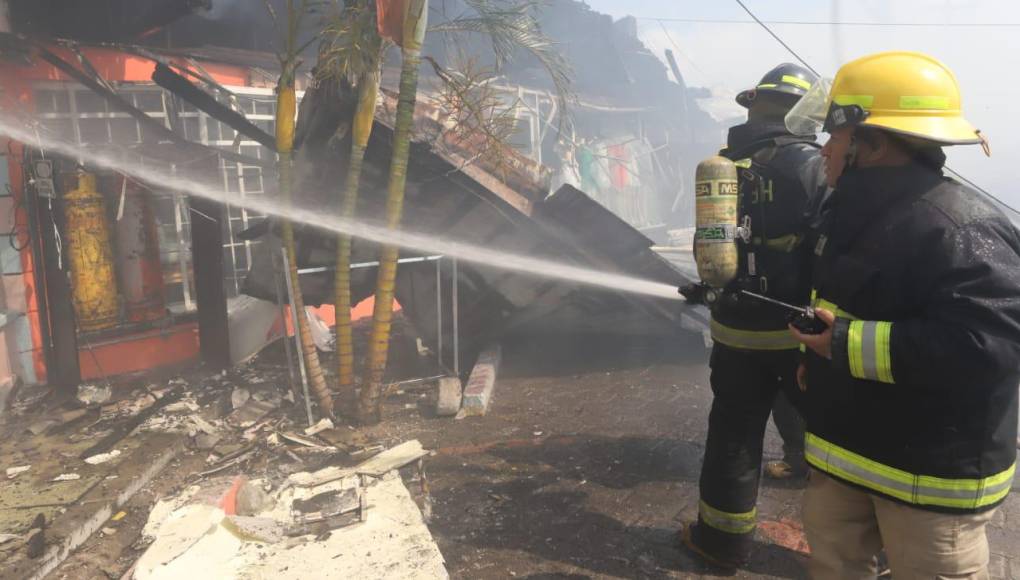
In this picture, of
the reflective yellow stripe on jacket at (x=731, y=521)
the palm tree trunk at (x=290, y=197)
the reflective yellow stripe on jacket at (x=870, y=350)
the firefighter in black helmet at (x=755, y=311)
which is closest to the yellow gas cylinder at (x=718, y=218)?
the firefighter in black helmet at (x=755, y=311)

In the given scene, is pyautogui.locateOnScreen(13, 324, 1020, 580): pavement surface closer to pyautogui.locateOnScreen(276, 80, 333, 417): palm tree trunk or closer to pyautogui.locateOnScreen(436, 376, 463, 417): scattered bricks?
pyautogui.locateOnScreen(436, 376, 463, 417): scattered bricks

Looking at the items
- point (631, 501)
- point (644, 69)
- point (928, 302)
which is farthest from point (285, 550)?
point (644, 69)

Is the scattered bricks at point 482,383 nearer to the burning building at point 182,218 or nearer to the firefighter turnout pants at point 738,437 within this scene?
the burning building at point 182,218

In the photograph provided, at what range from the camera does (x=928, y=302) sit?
5.91 feet

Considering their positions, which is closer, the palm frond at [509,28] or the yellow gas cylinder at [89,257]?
the palm frond at [509,28]

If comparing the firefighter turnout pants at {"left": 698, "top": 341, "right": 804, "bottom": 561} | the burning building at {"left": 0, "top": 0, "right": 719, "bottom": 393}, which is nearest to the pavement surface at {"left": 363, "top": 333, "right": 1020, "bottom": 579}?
the firefighter turnout pants at {"left": 698, "top": 341, "right": 804, "bottom": 561}

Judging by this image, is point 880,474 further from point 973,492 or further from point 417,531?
point 417,531

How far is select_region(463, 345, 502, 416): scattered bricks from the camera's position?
600 cm

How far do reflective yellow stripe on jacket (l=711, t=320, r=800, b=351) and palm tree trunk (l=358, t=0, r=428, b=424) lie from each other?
312 cm

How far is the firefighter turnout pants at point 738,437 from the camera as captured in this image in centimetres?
311

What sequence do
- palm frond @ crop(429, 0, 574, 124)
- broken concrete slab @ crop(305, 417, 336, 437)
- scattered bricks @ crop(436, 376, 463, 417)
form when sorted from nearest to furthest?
broken concrete slab @ crop(305, 417, 336, 437), palm frond @ crop(429, 0, 574, 124), scattered bricks @ crop(436, 376, 463, 417)

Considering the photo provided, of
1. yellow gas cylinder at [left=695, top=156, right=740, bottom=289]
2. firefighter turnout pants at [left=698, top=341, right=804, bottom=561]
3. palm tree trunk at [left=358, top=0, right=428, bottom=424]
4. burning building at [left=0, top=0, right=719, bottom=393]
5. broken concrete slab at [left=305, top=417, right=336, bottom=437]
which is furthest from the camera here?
burning building at [left=0, top=0, right=719, bottom=393]

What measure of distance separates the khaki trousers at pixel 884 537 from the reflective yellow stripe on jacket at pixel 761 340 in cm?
92

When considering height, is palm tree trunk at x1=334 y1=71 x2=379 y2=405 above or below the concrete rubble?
above
